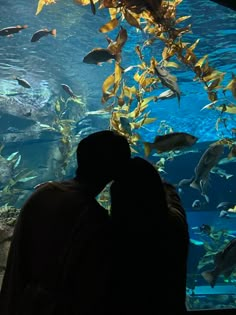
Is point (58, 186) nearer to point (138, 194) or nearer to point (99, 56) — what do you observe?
point (138, 194)

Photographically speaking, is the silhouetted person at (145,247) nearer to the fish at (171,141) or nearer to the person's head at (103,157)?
the person's head at (103,157)

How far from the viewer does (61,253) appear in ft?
5.37

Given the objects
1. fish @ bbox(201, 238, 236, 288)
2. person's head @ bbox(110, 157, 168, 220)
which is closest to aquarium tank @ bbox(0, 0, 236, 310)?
fish @ bbox(201, 238, 236, 288)

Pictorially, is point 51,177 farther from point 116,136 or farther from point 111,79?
point 116,136

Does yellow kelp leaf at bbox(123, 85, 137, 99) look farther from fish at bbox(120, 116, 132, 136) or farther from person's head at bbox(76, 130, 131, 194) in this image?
person's head at bbox(76, 130, 131, 194)

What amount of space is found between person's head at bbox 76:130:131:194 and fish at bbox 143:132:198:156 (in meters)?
1.70

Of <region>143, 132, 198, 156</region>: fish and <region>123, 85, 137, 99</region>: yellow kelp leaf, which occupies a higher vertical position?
<region>123, 85, 137, 99</region>: yellow kelp leaf

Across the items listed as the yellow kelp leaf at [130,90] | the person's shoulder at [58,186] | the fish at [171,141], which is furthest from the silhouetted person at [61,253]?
the yellow kelp leaf at [130,90]

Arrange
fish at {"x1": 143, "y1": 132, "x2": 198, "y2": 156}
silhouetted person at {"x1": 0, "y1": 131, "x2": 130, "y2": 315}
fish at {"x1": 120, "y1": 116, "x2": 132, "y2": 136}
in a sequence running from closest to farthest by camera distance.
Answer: silhouetted person at {"x1": 0, "y1": 131, "x2": 130, "y2": 315}
fish at {"x1": 143, "y1": 132, "x2": 198, "y2": 156}
fish at {"x1": 120, "y1": 116, "x2": 132, "y2": 136}

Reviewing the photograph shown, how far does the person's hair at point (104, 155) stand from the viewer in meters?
1.82

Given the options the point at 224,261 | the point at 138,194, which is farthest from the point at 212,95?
the point at 138,194

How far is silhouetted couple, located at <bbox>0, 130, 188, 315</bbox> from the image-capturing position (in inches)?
63.2

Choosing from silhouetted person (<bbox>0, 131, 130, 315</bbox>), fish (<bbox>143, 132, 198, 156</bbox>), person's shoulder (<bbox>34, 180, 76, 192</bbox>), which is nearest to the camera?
silhouetted person (<bbox>0, 131, 130, 315</bbox>)

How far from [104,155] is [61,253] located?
0.53m
